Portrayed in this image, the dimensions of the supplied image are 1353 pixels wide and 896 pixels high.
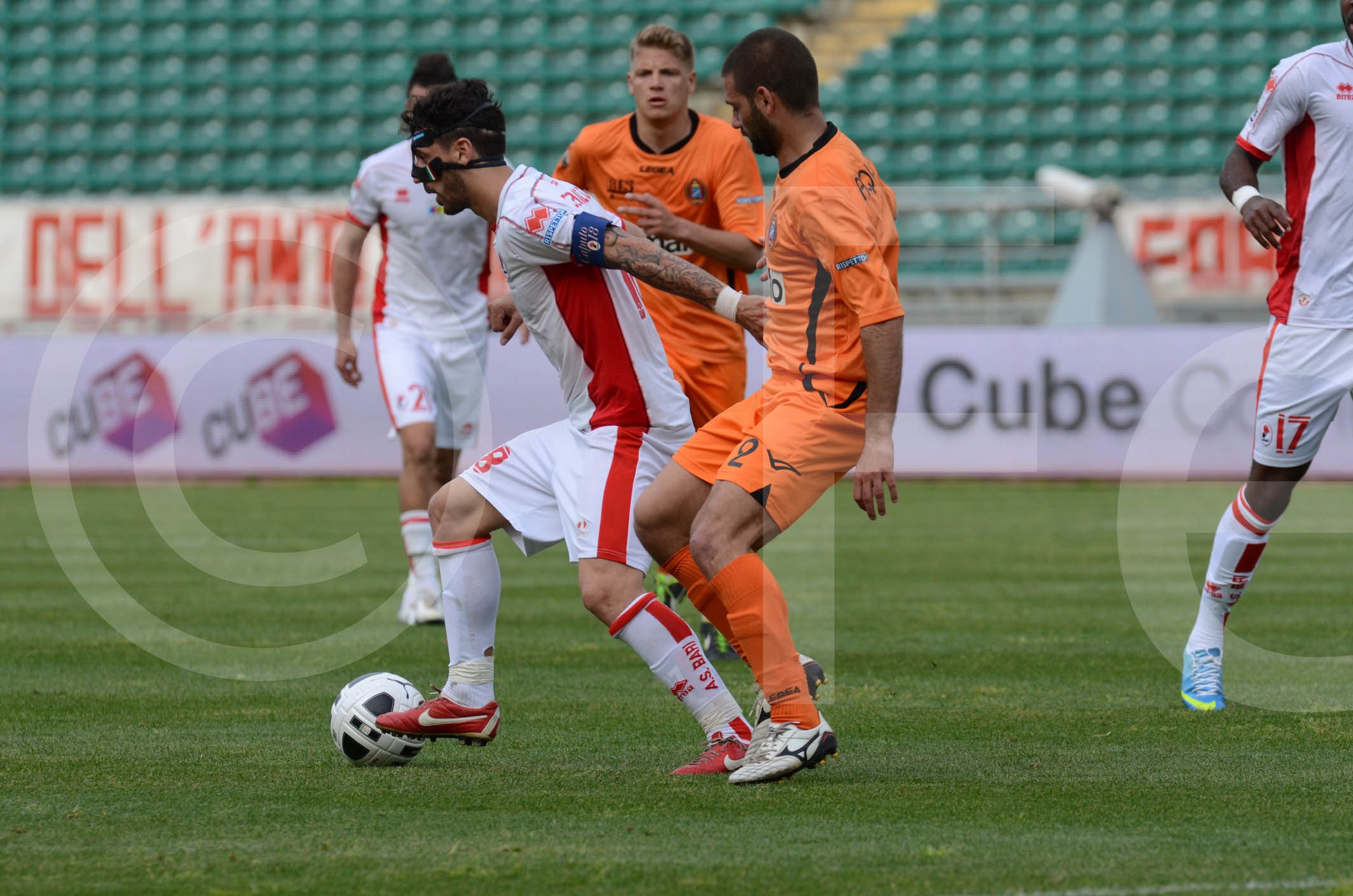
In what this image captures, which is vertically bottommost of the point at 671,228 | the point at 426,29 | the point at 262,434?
→ the point at 262,434

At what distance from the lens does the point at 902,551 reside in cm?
1159

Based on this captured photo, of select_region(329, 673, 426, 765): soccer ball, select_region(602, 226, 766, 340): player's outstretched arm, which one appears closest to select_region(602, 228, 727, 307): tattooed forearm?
select_region(602, 226, 766, 340): player's outstretched arm

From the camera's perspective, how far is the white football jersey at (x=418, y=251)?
851cm

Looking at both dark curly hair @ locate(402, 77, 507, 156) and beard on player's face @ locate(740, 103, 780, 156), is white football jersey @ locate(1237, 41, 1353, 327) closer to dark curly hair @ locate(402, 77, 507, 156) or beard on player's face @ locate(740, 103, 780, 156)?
beard on player's face @ locate(740, 103, 780, 156)

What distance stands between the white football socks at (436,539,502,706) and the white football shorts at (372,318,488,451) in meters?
3.31

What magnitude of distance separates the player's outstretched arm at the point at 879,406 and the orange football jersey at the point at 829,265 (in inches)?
1.7

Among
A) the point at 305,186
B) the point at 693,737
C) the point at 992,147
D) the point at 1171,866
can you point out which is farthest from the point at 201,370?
the point at 1171,866

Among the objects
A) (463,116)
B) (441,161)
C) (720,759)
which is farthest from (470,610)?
(463,116)

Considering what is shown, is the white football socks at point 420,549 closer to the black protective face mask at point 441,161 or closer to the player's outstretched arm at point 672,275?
the black protective face mask at point 441,161

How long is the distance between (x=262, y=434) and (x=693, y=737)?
13451mm

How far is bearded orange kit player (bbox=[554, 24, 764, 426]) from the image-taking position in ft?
23.2

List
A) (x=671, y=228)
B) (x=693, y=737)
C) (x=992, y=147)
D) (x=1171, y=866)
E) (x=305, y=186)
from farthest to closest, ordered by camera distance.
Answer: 1. (x=305, y=186)
2. (x=992, y=147)
3. (x=671, y=228)
4. (x=693, y=737)
5. (x=1171, y=866)

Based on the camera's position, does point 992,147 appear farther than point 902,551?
Yes

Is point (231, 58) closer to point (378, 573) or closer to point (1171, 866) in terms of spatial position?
point (378, 573)
